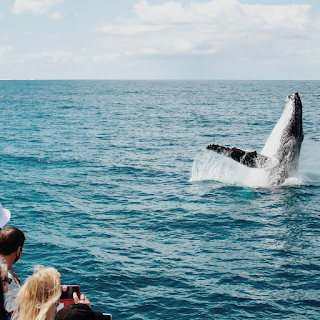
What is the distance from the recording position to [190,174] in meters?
24.9

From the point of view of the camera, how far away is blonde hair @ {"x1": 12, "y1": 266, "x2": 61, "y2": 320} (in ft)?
13.3

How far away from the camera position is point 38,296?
13.3 feet

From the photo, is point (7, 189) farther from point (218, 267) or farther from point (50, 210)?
point (218, 267)

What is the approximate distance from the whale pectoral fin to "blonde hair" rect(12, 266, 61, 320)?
14.7 m

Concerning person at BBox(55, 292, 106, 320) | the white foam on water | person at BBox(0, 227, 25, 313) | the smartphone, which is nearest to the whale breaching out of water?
the white foam on water

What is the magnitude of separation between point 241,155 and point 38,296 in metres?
16.0

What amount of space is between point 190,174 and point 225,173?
8.10 feet

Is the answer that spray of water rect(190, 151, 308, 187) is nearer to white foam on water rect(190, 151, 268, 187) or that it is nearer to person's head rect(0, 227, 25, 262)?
white foam on water rect(190, 151, 268, 187)

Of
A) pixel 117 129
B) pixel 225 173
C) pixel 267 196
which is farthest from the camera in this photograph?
pixel 117 129

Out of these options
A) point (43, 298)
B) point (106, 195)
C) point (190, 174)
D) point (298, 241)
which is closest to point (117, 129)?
point (190, 174)

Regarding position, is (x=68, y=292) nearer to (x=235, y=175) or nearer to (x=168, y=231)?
(x=168, y=231)

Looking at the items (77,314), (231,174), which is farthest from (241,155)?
(77,314)

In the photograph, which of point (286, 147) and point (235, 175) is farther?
point (235, 175)

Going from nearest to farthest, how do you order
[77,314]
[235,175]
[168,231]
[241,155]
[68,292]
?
[77,314]
[68,292]
[168,231]
[241,155]
[235,175]
